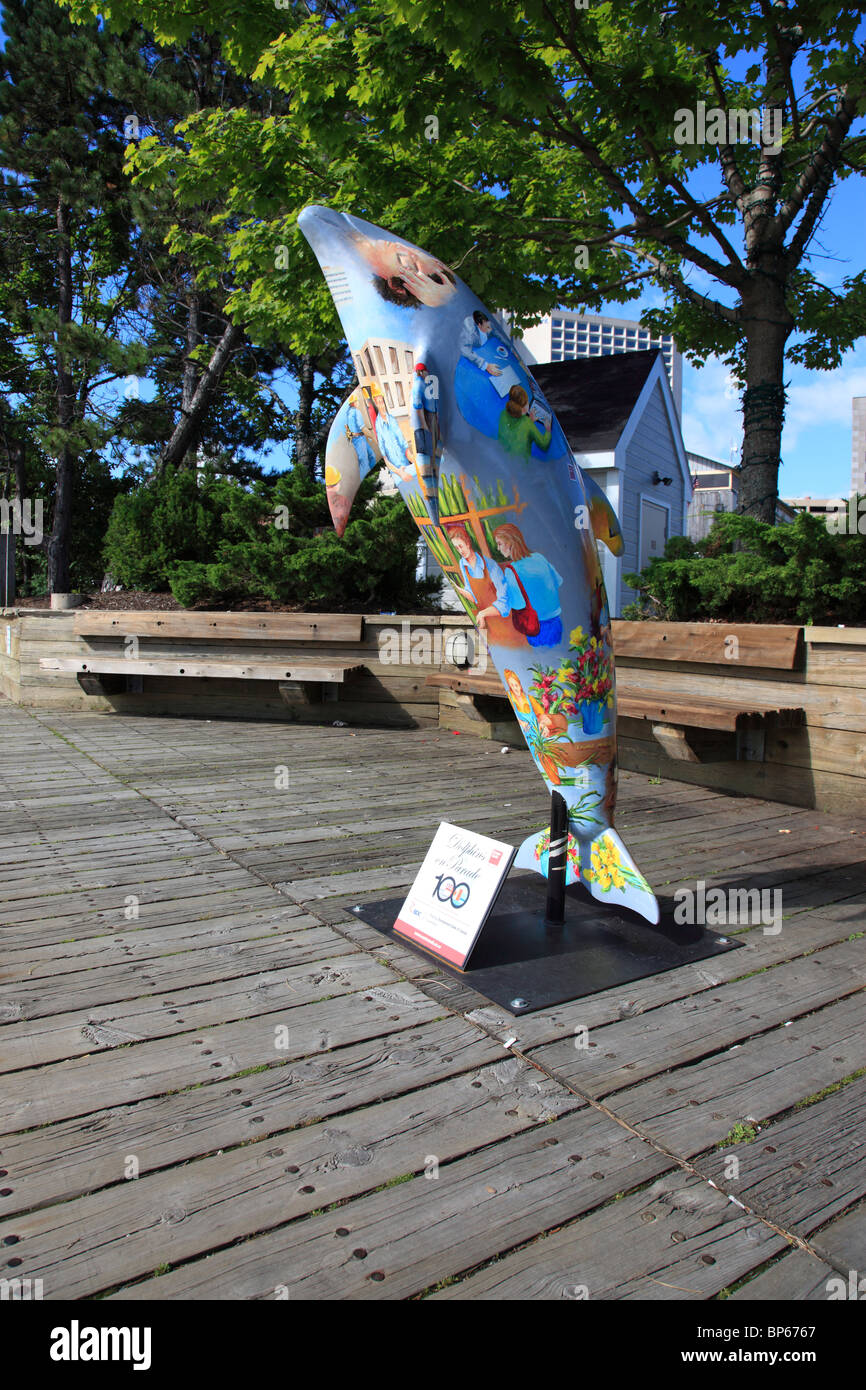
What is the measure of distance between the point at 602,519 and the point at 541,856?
1313mm

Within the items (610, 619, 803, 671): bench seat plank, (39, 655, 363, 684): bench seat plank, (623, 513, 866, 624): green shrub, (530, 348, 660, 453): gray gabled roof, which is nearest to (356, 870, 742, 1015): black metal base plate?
(610, 619, 803, 671): bench seat plank

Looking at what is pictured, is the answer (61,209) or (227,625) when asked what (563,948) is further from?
(61,209)

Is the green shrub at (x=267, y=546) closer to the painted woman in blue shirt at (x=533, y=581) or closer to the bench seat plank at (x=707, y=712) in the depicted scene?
the bench seat plank at (x=707, y=712)

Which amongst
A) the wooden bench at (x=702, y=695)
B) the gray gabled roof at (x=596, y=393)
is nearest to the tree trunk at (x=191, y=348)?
the gray gabled roof at (x=596, y=393)

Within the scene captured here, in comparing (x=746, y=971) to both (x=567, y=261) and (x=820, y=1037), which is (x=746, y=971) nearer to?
(x=820, y=1037)

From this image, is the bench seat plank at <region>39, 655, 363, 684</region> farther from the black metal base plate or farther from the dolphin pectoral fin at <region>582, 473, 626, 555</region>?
the dolphin pectoral fin at <region>582, 473, 626, 555</region>

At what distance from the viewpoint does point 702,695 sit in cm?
575

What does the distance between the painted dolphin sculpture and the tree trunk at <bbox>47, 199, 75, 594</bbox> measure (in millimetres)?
10948

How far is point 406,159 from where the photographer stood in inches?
290

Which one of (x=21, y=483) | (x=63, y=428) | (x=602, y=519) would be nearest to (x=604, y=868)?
(x=602, y=519)

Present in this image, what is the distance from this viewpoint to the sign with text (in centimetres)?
274
